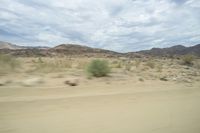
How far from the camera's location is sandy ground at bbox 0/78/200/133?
7.25 m

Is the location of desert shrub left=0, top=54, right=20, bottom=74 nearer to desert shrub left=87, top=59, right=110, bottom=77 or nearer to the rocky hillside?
desert shrub left=87, top=59, right=110, bottom=77

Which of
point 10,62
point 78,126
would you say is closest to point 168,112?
point 78,126

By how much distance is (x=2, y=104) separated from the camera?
940 cm

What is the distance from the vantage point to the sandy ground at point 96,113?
23.8 ft

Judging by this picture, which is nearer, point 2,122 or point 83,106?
point 2,122

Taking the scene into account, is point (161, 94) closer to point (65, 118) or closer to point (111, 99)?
point (111, 99)

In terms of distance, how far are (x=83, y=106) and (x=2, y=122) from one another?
3.28 meters

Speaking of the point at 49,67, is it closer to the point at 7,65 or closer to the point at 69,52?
the point at 7,65

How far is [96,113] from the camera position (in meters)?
8.92

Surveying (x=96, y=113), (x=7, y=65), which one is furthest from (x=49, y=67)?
(x=96, y=113)

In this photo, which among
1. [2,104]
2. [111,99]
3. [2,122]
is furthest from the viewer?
[111,99]

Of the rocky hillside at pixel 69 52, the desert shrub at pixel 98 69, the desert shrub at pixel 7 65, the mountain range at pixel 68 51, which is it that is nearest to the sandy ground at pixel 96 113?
the desert shrub at pixel 98 69

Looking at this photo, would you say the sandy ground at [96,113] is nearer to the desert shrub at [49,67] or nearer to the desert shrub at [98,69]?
the desert shrub at [98,69]

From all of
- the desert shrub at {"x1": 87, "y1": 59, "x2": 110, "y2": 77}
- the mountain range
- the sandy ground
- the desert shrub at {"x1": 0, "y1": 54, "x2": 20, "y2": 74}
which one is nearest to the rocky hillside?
the mountain range
